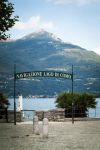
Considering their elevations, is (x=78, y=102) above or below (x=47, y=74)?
below

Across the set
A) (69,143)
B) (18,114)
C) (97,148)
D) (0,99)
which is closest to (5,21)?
(18,114)

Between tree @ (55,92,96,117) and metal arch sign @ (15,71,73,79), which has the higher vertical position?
metal arch sign @ (15,71,73,79)

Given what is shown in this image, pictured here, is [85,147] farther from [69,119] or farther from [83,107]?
[83,107]

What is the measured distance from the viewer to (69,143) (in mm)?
23281

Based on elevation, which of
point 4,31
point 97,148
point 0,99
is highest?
point 4,31

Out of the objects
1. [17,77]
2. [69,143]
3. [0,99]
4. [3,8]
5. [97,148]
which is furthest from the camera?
[0,99]

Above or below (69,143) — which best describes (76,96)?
above

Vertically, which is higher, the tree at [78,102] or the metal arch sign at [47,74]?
the metal arch sign at [47,74]

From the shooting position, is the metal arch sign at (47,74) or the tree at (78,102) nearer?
the metal arch sign at (47,74)

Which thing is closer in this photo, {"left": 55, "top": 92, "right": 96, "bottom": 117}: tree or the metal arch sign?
the metal arch sign

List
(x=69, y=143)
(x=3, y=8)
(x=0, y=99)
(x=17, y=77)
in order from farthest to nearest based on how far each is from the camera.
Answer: (x=0, y=99) < (x=17, y=77) < (x=3, y=8) < (x=69, y=143)

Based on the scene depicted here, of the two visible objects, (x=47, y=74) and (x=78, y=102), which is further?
(x=78, y=102)

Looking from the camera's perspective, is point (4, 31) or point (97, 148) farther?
point (4, 31)

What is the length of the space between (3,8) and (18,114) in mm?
11895
